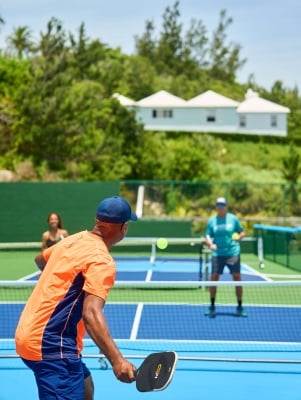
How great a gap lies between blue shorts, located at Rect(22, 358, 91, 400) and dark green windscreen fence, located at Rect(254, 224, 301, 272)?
14.7 metres

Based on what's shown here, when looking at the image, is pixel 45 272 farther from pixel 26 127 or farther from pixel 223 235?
pixel 26 127

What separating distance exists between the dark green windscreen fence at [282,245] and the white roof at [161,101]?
1934 inches

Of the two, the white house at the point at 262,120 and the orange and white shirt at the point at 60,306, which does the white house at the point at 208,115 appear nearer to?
the white house at the point at 262,120

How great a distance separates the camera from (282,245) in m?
21.9

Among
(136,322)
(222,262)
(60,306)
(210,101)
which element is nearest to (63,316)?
(60,306)

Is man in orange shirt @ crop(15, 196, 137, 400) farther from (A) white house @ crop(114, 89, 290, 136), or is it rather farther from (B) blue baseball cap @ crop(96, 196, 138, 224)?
(A) white house @ crop(114, 89, 290, 136)

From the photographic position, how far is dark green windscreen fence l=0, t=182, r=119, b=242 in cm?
2548

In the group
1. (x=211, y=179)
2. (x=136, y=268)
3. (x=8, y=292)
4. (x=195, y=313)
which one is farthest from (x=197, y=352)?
(x=211, y=179)

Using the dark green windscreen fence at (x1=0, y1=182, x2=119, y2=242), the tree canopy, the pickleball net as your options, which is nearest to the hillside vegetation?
the tree canopy

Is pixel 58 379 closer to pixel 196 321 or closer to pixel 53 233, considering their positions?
pixel 196 321

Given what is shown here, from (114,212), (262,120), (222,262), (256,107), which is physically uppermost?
(256,107)

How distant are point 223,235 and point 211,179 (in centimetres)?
3714

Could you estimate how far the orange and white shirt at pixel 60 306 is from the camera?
14.0ft

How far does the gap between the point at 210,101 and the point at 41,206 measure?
2010 inches
